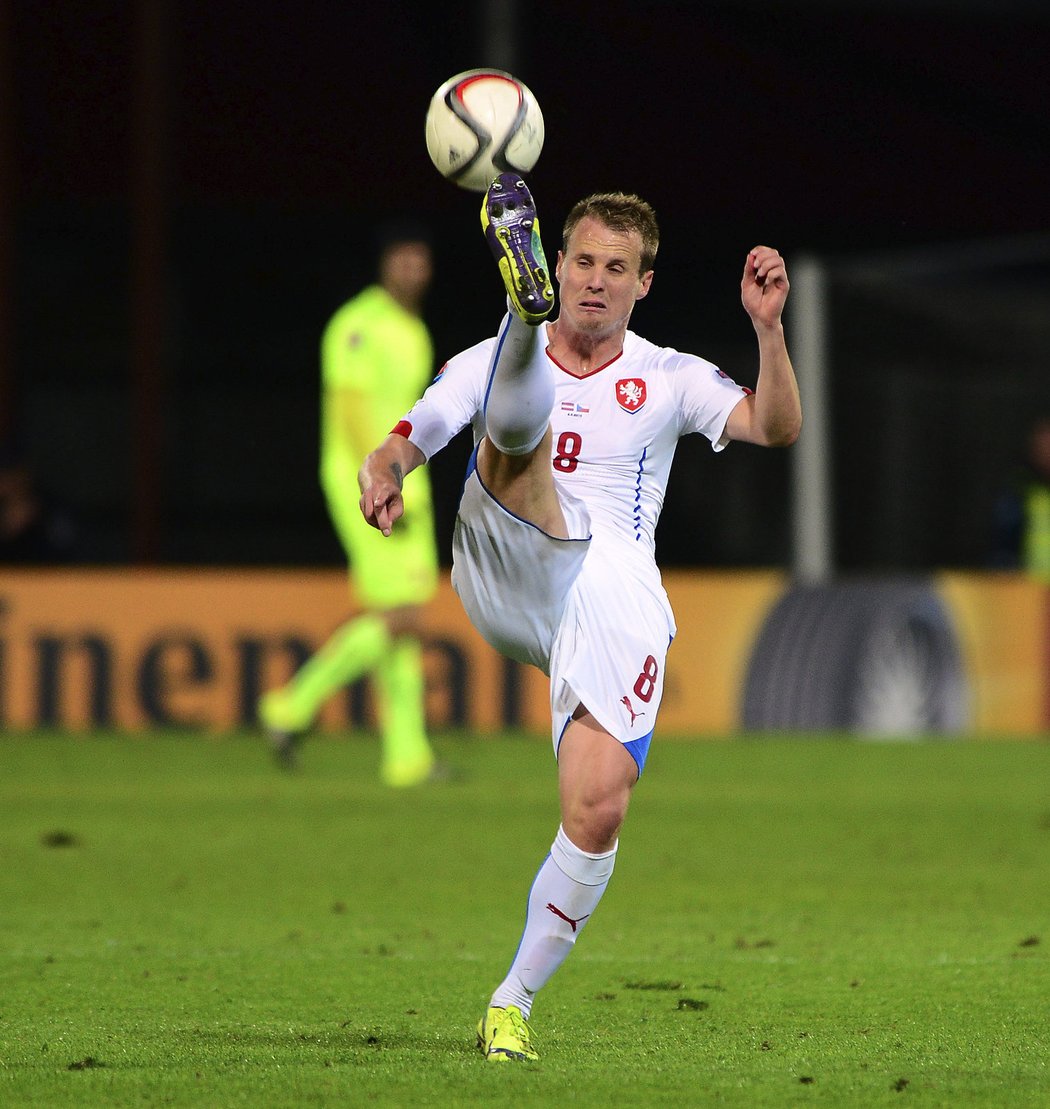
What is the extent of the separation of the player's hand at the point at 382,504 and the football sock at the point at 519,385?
0.29 meters

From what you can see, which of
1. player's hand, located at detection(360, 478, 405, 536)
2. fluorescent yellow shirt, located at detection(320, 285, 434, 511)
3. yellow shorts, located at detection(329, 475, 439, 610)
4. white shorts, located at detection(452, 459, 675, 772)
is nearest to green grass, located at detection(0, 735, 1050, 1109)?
white shorts, located at detection(452, 459, 675, 772)

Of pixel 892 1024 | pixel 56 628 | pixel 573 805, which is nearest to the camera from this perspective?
pixel 573 805

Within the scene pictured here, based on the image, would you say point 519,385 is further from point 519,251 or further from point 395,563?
point 395,563

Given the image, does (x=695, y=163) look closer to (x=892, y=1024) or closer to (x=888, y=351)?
(x=888, y=351)

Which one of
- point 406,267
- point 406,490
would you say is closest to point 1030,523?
point 406,490

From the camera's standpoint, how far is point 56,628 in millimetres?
12609

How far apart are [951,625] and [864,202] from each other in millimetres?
13154

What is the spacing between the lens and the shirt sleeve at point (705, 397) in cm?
486

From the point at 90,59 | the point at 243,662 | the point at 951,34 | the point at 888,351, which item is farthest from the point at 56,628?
the point at 951,34

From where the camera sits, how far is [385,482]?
14.4ft

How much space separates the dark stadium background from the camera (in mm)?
24031

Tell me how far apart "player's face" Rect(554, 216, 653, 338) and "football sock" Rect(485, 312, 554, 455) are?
0.33 meters

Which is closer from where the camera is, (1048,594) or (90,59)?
(1048,594)

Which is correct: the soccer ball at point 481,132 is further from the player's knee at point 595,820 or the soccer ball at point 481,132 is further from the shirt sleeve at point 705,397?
the player's knee at point 595,820
